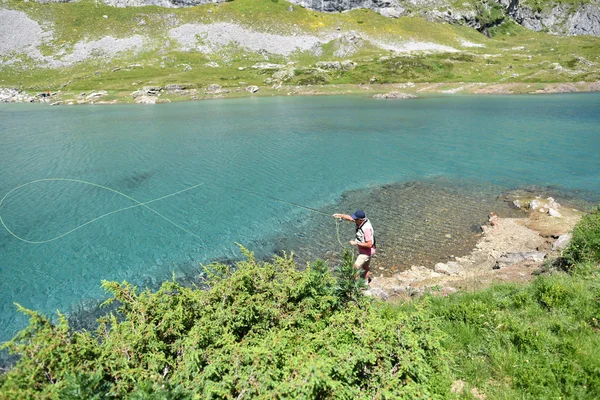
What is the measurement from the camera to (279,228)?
23969 mm

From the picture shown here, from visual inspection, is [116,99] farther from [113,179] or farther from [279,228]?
[279,228]

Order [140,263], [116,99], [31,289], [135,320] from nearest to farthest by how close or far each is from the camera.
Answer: [135,320], [31,289], [140,263], [116,99]

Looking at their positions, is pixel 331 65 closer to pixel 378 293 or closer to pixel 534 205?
pixel 534 205

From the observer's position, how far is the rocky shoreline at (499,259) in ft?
47.1

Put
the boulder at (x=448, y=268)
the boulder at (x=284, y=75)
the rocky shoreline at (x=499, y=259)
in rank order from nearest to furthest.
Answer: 1. the rocky shoreline at (x=499, y=259)
2. the boulder at (x=448, y=268)
3. the boulder at (x=284, y=75)

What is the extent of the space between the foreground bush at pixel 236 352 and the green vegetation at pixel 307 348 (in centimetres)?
3

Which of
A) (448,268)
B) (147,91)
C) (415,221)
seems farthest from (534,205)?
(147,91)

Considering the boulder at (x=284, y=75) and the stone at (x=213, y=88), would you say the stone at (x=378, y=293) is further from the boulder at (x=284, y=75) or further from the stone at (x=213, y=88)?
the boulder at (x=284, y=75)

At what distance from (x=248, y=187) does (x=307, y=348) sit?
26275mm

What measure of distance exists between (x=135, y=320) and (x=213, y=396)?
3104mm

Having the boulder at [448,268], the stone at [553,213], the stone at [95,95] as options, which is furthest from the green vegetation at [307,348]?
the stone at [95,95]

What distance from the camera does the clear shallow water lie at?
20.0 metres

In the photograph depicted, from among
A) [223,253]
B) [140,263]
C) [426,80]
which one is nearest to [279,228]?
[223,253]

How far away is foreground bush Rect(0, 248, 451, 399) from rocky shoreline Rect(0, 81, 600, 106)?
383 ft
